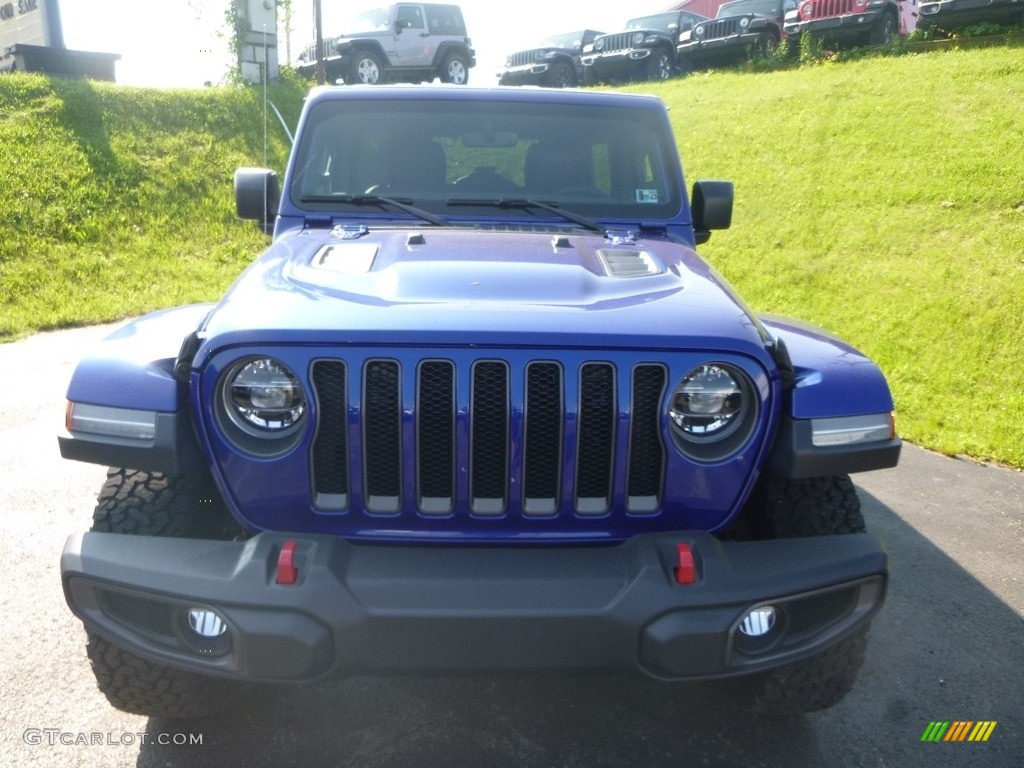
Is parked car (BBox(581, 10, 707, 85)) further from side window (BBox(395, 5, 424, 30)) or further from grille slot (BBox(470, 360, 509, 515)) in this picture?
grille slot (BBox(470, 360, 509, 515))

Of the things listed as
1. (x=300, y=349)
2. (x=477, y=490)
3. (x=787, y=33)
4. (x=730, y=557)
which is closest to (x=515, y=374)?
(x=477, y=490)

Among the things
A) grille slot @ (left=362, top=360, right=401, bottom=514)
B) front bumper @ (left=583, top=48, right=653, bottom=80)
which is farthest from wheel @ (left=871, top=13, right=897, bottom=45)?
grille slot @ (left=362, top=360, right=401, bottom=514)

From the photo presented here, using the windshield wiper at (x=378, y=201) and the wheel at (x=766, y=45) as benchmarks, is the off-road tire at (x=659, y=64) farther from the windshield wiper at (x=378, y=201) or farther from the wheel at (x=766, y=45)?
the windshield wiper at (x=378, y=201)

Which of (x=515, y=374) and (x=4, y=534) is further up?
(x=515, y=374)

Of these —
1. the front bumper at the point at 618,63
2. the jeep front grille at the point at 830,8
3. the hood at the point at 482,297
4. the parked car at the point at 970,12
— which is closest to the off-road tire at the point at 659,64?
the front bumper at the point at 618,63

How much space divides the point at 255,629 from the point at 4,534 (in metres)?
2.61

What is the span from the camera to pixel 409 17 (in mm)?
18625

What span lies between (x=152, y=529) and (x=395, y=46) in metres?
17.3

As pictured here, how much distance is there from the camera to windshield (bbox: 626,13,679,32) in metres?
20.4

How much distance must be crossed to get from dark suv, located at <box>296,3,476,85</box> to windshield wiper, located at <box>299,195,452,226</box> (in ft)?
50.0

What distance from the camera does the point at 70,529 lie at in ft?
14.2

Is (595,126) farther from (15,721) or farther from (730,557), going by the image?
(15,721)

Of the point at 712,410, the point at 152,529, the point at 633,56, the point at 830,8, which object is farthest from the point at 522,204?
the point at 633,56

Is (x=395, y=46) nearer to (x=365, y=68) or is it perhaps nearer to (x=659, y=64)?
(x=365, y=68)
